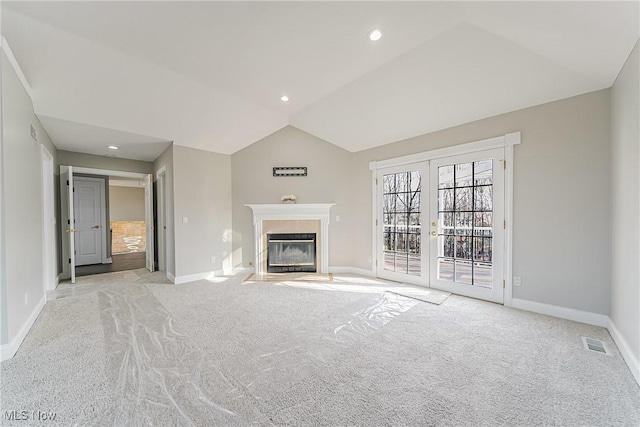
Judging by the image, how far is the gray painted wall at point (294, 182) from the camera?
17.4ft

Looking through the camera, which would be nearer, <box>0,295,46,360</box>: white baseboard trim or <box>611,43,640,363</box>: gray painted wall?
<box>611,43,640,363</box>: gray painted wall

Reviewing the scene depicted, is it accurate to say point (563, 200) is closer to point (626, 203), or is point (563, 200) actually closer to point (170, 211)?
point (626, 203)

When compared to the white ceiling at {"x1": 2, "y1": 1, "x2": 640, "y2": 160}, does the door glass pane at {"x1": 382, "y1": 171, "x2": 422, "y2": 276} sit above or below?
below

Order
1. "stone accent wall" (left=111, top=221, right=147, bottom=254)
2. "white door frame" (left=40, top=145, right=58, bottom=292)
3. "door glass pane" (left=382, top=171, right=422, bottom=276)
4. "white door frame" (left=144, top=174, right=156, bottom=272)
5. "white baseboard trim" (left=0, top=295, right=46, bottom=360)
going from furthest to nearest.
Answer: "stone accent wall" (left=111, top=221, right=147, bottom=254) < "white door frame" (left=144, top=174, right=156, bottom=272) < "door glass pane" (left=382, top=171, right=422, bottom=276) < "white door frame" (left=40, top=145, right=58, bottom=292) < "white baseboard trim" (left=0, top=295, right=46, bottom=360)

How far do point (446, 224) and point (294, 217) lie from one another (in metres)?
2.82

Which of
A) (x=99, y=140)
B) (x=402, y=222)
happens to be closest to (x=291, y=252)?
(x=402, y=222)

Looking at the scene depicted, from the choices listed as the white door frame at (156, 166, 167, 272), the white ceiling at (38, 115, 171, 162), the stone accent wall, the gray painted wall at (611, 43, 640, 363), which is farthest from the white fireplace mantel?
the stone accent wall

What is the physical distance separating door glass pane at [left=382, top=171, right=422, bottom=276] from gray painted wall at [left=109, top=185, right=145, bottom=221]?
32.8 ft

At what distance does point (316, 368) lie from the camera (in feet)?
6.62

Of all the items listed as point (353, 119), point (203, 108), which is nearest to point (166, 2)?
point (203, 108)

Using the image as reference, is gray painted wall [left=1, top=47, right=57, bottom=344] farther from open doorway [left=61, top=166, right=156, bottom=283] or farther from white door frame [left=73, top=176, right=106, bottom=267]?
white door frame [left=73, top=176, right=106, bottom=267]

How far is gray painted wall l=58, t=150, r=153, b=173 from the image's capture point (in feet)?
16.6

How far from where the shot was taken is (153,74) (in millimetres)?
3010

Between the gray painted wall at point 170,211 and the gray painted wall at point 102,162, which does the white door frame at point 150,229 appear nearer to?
the gray painted wall at point 102,162
